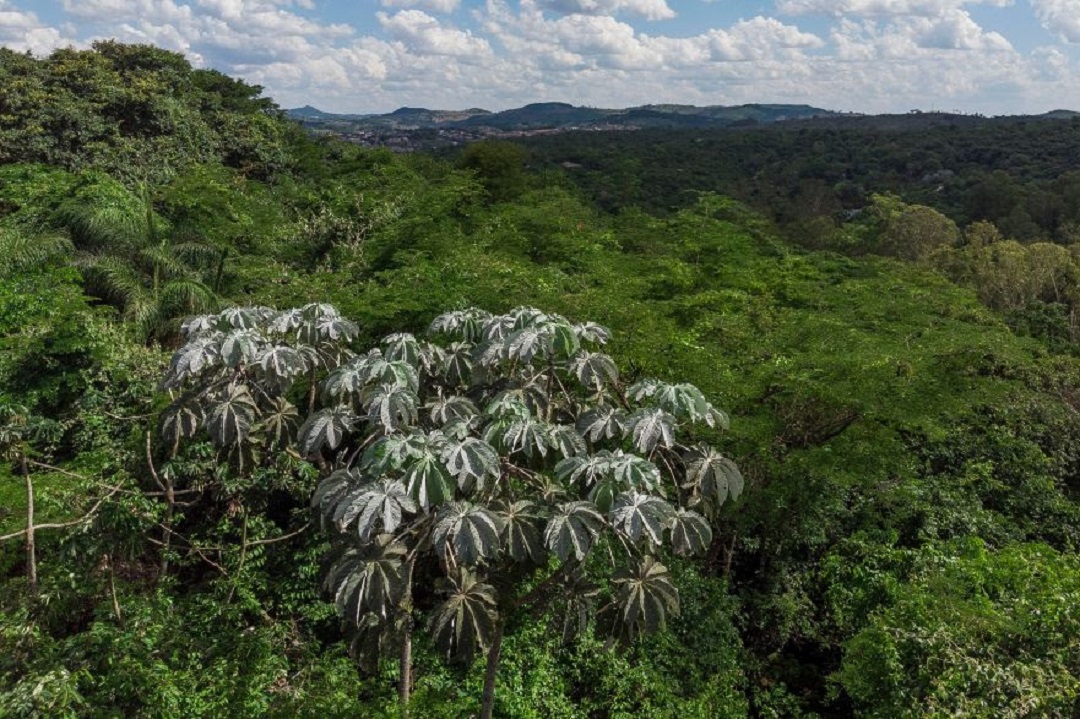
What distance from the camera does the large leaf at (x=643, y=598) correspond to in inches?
135

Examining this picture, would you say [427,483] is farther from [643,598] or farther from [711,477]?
[711,477]

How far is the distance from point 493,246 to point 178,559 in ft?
27.9

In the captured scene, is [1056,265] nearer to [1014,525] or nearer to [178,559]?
[1014,525]

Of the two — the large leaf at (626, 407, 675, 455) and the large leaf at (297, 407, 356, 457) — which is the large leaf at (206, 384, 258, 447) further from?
the large leaf at (626, 407, 675, 455)

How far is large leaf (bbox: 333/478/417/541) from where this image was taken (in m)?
3.03

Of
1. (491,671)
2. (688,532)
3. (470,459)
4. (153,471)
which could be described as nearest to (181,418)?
(153,471)

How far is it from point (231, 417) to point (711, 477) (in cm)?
A: 290

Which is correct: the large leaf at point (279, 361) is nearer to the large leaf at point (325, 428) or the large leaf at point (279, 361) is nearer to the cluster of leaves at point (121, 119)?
the large leaf at point (325, 428)

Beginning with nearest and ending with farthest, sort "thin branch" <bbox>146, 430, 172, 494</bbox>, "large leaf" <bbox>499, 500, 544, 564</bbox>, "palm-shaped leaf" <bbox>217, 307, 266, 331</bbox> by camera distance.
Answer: "large leaf" <bbox>499, 500, 544, 564</bbox> < "palm-shaped leaf" <bbox>217, 307, 266, 331</bbox> < "thin branch" <bbox>146, 430, 172, 494</bbox>

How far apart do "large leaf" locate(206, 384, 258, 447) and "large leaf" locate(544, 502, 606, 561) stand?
2.06 m

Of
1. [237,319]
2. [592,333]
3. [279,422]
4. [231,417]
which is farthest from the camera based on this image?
[279,422]

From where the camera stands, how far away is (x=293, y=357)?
410 centimetres

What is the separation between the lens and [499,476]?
3395mm

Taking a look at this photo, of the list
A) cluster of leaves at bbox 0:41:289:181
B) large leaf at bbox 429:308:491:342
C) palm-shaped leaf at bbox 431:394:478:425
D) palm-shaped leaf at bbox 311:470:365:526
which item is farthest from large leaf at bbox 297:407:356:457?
cluster of leaves at bbox 0:41:289:181
